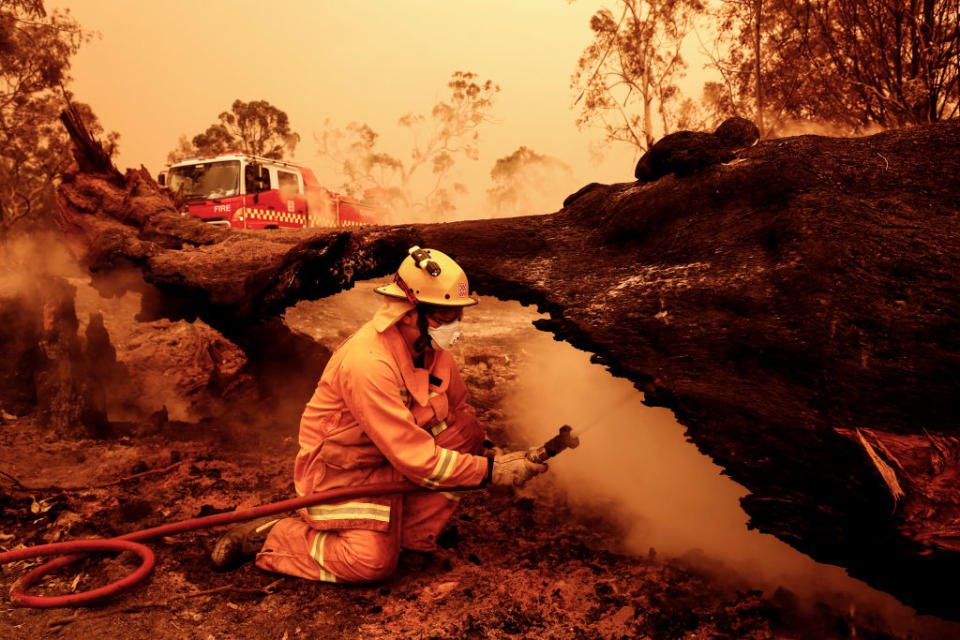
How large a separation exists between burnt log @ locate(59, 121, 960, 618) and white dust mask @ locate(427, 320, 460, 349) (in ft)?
1.71

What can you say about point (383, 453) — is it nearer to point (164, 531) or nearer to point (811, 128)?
point (164, 531)

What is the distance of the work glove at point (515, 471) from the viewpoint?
9.78ft

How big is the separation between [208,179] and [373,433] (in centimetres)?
1114

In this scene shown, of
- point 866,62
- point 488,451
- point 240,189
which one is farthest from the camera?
point 240,189

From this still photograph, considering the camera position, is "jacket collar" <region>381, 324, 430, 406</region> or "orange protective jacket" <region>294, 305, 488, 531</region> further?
"jacket collar" <region>381, 324, 430, 406</region>

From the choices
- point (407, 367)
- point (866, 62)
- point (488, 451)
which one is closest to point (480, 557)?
point (488, 451)

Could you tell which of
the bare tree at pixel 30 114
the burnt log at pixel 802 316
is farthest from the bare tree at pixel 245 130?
the burnt log at pixel 802 316

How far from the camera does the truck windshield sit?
11898mm

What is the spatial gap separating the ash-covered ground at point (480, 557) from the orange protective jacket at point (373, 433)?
A: 0.45m

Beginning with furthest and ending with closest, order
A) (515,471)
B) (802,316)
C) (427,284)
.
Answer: (515,471) < (427,284) < (802,316)

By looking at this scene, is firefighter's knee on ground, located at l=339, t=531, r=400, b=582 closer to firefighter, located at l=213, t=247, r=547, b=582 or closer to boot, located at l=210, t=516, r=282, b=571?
firefighter, located at l=213, t=247, r=547, b=582

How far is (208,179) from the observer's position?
39.5 feet

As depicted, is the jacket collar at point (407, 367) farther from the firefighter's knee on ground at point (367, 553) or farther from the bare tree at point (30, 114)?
the bare tree at point (30, 114)

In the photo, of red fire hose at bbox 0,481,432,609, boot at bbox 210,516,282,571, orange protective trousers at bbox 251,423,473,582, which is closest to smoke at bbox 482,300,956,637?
orange protective trousers at bbox 251,423,473,582
